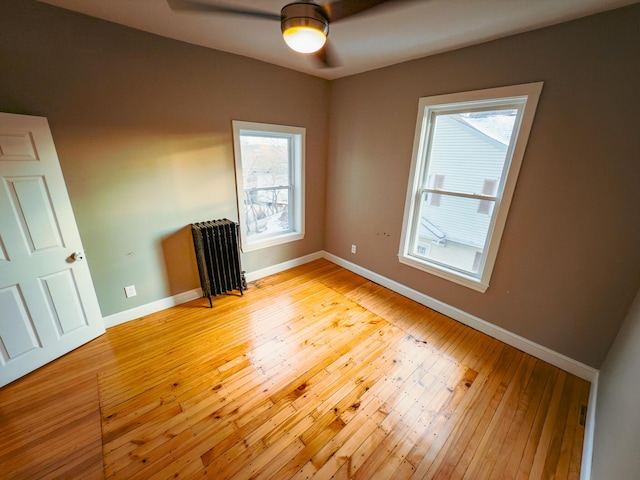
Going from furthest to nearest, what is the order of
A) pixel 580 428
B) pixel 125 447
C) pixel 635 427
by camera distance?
pixel 580 428, pixel 125 447, pixel 635 427

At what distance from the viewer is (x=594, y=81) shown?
1718 millimetres

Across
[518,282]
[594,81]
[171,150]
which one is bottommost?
[518,282]

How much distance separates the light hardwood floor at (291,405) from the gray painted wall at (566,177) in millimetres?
422

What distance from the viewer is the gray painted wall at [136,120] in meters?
1.83

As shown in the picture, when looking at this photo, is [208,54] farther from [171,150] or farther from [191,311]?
[191,311]

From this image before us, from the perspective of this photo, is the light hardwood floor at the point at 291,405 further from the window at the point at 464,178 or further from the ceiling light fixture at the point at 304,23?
the ceiling light fixture at the point at 304,23

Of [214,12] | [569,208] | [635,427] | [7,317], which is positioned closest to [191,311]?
[7,317]

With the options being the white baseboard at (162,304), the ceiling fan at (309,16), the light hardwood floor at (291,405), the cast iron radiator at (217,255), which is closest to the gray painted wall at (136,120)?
the white baseboard at (162,304)

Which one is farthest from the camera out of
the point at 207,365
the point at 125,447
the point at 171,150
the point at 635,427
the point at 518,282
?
the point at 171,150

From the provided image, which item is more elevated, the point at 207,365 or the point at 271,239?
the point at 271,239

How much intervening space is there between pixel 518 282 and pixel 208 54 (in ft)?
11.9

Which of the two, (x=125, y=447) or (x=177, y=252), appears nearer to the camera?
(x=125, y=447)

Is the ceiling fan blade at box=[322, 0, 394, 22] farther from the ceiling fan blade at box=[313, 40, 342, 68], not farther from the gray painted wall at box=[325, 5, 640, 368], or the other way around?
the gray painted wall at box=[325, 5, 640, 368]

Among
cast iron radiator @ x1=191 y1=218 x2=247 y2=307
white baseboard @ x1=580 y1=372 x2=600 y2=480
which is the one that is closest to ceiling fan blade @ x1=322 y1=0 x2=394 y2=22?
cast iron radiator @ x1=191 y1=218 x2=247 y2=307
